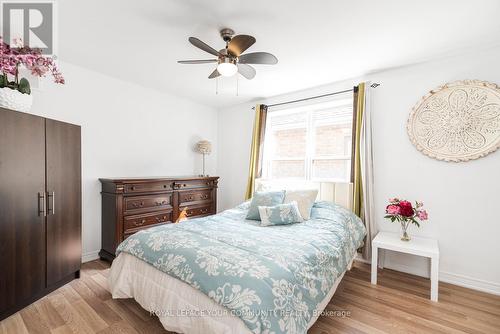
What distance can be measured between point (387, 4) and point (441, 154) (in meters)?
1.76

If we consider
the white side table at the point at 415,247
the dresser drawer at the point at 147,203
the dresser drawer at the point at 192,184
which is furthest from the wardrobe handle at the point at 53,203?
the white side table at the point at 415,247

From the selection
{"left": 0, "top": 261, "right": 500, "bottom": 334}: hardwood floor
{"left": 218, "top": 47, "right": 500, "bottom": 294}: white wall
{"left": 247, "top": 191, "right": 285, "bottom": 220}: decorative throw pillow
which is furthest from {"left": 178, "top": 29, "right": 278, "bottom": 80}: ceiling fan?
{"left": 0, "top": 261, "right": 500, "bottom": 334}: hardwood floor

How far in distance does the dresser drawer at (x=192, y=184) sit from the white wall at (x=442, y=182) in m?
2.58

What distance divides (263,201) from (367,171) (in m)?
1.45

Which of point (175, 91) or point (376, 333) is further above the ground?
point (175, 91)

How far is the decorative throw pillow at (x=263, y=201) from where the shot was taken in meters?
2.70

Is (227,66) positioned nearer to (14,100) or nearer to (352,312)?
(14,100)

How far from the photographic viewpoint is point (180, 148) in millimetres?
4051

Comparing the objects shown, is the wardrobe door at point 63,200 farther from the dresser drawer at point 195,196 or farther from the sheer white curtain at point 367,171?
the sheer white curtain at point 367,171

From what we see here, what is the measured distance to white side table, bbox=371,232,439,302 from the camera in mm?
2146

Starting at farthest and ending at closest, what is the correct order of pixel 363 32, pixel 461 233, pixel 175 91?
pixel 175 91 → pixel 461 233 → pixel 363 32

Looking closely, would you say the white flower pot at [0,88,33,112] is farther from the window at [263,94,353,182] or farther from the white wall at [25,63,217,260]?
the window at [263,94,353,182]

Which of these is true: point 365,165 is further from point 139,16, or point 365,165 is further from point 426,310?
point 139,16

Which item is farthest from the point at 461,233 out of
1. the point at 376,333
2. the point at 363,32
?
the point at 363,32
